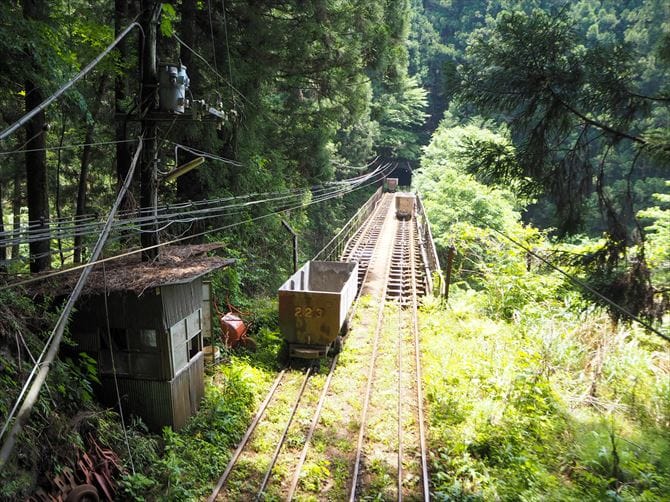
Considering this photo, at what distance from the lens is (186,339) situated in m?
7.86

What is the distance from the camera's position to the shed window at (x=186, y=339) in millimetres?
7398

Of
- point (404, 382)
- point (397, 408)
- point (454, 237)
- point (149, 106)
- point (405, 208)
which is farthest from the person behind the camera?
point (405, 208)

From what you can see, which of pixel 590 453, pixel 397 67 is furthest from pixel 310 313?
pixel 397 67

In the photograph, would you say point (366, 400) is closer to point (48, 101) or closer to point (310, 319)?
point (310, 319)

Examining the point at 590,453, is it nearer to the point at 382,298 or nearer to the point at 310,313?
the point at 310,313

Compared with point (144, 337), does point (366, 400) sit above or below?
below

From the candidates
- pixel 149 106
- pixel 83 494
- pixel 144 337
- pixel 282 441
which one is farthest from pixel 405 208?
pixel 83 494

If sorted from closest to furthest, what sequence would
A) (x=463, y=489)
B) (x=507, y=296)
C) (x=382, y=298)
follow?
(x=463, y=489), (x=507, y=296), (x=382, y=298)

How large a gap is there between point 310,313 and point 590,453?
580 cm

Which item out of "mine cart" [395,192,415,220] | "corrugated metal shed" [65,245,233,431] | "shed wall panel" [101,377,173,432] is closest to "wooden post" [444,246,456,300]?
"corrugated metal shed" [65,245,233,431]

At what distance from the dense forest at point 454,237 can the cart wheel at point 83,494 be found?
0.42 metres

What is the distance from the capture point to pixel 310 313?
9789 mm

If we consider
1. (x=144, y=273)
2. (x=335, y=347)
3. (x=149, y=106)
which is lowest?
(x=335, y=347)

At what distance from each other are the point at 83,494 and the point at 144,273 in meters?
3.27
